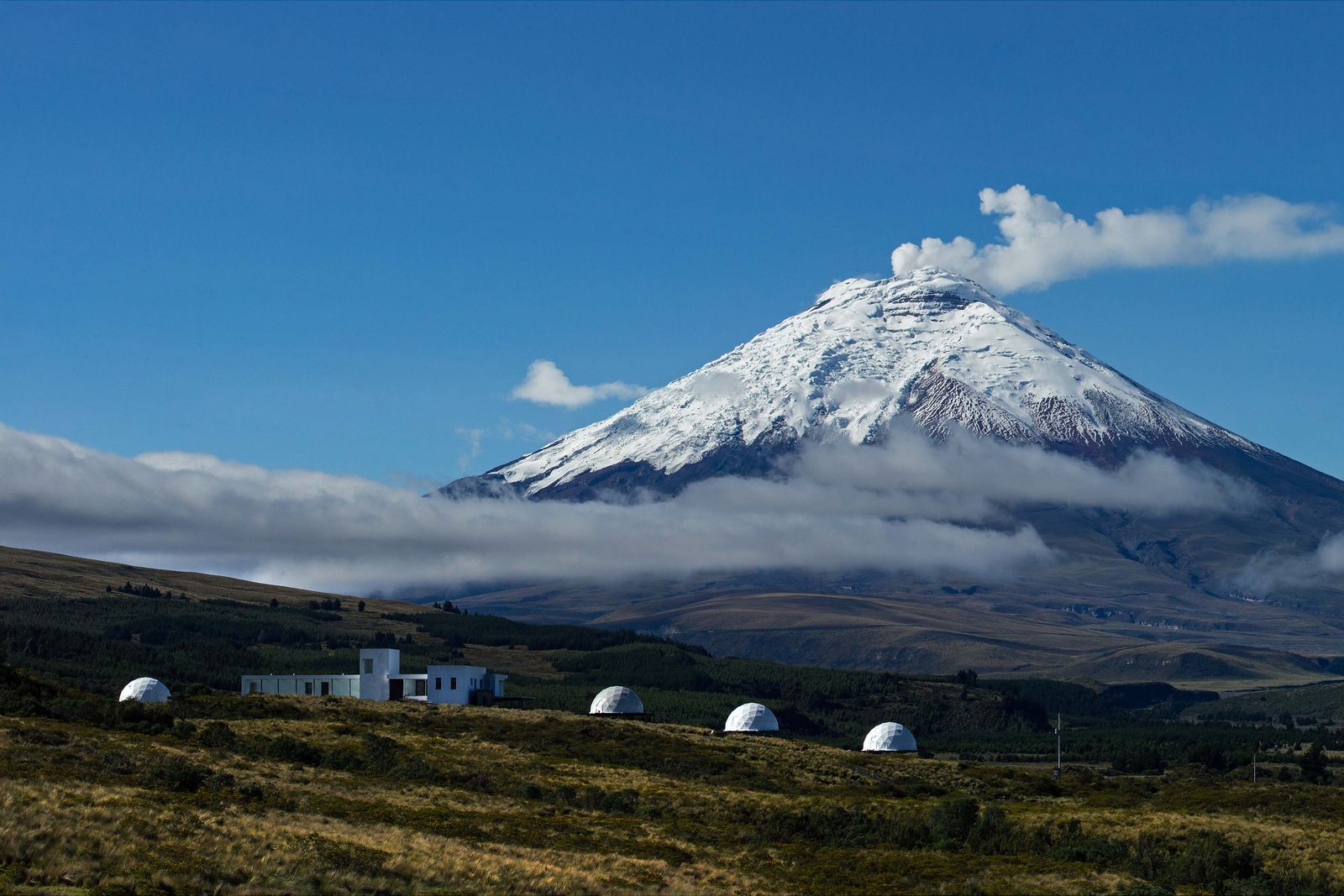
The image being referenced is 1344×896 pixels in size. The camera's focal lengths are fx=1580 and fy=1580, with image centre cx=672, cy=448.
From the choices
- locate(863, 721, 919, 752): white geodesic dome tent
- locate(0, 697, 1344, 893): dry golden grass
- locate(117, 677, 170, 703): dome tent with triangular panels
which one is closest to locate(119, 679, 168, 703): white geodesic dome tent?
locate(117, 677, 170, 703): dome tent with triangular panels

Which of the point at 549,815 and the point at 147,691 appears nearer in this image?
the point at 549,815

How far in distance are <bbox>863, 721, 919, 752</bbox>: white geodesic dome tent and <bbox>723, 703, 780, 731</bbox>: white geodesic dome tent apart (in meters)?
10.0

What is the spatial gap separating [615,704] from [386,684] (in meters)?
20.3

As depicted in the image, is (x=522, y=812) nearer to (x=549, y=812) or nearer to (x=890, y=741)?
(x=549, y=812)

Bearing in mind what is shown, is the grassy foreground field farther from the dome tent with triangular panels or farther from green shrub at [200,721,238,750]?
the dome tent with triangular panels

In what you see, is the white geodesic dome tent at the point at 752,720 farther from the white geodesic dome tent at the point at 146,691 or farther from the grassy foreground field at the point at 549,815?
the white geodesic dome tent at the point at 146,691

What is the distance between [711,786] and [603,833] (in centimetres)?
2261

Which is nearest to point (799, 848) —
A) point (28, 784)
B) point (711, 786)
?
point (711, 786)

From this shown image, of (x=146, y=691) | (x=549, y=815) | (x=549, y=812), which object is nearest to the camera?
(x=549, y=815)

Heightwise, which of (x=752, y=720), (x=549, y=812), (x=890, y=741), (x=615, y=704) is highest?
(x=549, y=812)

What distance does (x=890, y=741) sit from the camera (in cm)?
12875

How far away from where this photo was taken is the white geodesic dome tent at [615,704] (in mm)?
137950

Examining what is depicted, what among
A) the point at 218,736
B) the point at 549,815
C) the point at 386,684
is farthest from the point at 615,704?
the point at 549,815

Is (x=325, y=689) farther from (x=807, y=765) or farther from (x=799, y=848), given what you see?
(x=799, y=848)
